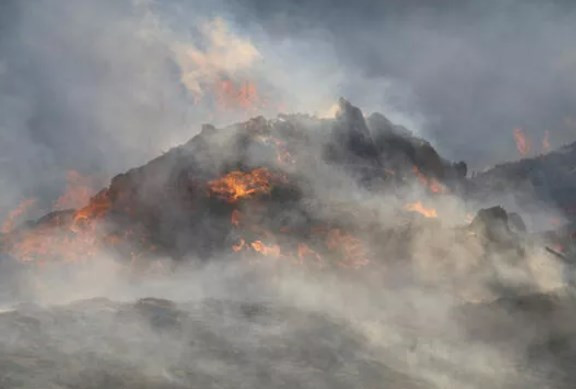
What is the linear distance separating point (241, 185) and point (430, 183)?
51.7 meters

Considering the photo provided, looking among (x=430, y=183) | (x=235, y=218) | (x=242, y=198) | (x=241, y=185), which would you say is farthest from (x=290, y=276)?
(x=430, y=183)

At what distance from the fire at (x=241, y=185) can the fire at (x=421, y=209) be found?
99.1ft

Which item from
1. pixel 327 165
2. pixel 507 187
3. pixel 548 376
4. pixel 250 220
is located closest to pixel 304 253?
pixel 250 220

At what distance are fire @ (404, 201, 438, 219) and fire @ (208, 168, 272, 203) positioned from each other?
3020 cm

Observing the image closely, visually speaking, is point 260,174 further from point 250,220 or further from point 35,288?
point 35,288

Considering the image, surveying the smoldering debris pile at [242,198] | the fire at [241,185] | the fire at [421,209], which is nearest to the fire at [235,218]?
the smoldering debris pile at [242,198]

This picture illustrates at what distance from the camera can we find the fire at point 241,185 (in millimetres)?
99562

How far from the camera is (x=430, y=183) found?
428 ft

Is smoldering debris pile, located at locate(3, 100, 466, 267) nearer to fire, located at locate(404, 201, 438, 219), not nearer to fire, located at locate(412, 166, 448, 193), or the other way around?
fire, located at locate(412, 166, 448, 193)

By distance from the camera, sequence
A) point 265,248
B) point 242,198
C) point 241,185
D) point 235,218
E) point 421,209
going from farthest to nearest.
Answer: point 421,209 < point 241,185 < point 242,198 < point 235,218 < point 265,248

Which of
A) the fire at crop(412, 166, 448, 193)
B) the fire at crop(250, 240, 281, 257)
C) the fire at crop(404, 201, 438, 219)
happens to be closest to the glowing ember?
the fire at crop(250, 240, 281, 257)

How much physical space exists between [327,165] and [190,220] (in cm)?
3084

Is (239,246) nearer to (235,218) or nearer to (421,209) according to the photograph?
(235,218)

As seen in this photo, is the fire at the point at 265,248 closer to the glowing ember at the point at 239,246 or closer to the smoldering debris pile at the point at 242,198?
the smoldering debris pile at the point at 242,198
